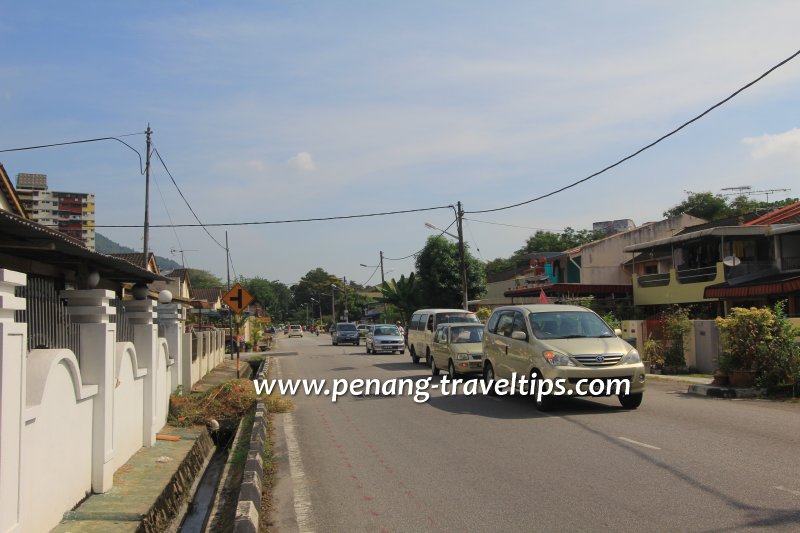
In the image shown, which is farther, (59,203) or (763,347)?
(59,203)

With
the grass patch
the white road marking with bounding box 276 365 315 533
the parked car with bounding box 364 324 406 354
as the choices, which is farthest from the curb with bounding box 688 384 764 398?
the parked car with bounding box 364 324 406 354

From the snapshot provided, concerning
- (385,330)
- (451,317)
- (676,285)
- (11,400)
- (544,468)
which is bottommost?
(544,468)

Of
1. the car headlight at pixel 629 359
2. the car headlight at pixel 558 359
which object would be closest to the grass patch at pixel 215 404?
the car headlight at pixel 558 359

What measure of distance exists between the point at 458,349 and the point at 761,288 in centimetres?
1505

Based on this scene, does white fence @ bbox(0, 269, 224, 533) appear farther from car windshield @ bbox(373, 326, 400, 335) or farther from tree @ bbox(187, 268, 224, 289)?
tree @ bbox(187, 268, 224, 289)

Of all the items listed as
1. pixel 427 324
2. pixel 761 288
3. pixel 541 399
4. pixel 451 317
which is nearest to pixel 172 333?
pixel 541 399

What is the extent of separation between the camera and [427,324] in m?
25.1

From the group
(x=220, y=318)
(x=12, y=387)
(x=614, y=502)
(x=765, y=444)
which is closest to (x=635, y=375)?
(x=765, y=444)

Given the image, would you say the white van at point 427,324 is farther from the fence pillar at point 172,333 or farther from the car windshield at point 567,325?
the car windshield at point 567,325

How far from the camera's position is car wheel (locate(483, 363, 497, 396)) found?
1494 centimetres

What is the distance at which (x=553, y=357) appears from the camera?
476 inches

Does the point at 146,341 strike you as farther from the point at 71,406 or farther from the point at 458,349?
the point at 458,349

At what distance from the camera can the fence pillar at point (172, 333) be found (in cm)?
1508

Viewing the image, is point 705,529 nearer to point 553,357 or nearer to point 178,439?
point 553,357
